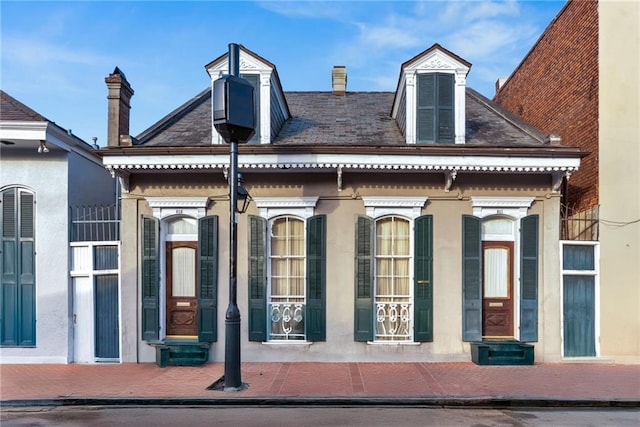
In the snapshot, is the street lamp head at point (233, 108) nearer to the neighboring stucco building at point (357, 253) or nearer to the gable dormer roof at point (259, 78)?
the neighboring stucco building at point (357, 253)

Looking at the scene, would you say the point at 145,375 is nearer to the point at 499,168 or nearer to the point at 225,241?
the point at 225,241

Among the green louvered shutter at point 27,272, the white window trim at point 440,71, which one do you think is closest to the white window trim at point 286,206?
the white window trim at point 440,71

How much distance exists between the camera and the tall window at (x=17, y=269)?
28.9 ft

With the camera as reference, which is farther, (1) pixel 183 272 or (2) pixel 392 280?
(1) pixel 183 272

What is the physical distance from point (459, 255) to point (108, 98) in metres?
8.75

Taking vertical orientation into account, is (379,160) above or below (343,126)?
below

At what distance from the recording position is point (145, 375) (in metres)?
7.80

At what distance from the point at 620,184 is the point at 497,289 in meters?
3.50

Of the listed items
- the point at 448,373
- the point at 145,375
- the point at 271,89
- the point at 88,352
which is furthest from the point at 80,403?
the point at 271,89

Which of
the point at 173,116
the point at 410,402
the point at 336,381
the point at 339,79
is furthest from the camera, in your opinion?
the point at 339,79

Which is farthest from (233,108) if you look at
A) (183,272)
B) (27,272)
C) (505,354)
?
(505,354)

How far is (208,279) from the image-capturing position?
8633mm

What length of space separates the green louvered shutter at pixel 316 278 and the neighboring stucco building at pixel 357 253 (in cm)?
2

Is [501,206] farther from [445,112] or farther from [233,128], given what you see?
[233,128]
